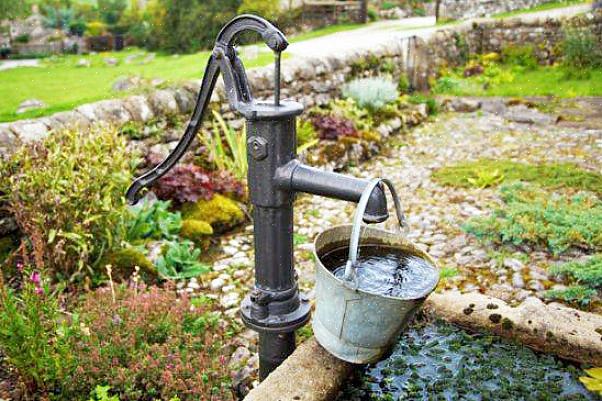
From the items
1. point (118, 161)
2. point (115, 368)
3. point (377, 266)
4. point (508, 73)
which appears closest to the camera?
point (377, 266)

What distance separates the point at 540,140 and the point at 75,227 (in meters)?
5.94

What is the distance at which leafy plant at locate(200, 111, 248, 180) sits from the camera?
5.20 metres

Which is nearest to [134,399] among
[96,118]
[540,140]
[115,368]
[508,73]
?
[115,368]

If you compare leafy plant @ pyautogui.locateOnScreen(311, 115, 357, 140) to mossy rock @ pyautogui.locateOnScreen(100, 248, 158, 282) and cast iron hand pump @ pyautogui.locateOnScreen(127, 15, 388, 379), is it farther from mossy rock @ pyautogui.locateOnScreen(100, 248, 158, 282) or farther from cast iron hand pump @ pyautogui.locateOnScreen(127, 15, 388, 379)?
cast iron hand pump @ pyautogui.locateOnScreen(127, 15, 388, 379)

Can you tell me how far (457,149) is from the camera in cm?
697

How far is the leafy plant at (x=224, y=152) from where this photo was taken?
520 centimetres

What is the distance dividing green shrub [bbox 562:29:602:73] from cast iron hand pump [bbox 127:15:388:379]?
Result: 10.4m

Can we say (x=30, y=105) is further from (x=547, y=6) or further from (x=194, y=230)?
(x=547, y=6)

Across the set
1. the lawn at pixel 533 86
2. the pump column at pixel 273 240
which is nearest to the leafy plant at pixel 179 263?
the pump column at pixel 273 240

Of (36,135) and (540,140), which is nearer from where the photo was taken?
(36,135)

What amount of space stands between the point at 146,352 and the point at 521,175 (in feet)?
14.4

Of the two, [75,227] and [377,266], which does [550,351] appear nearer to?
[377,266]

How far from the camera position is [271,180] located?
5.93ft

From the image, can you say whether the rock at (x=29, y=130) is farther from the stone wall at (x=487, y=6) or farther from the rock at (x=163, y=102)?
the stone wall at (x=487, y=6)
